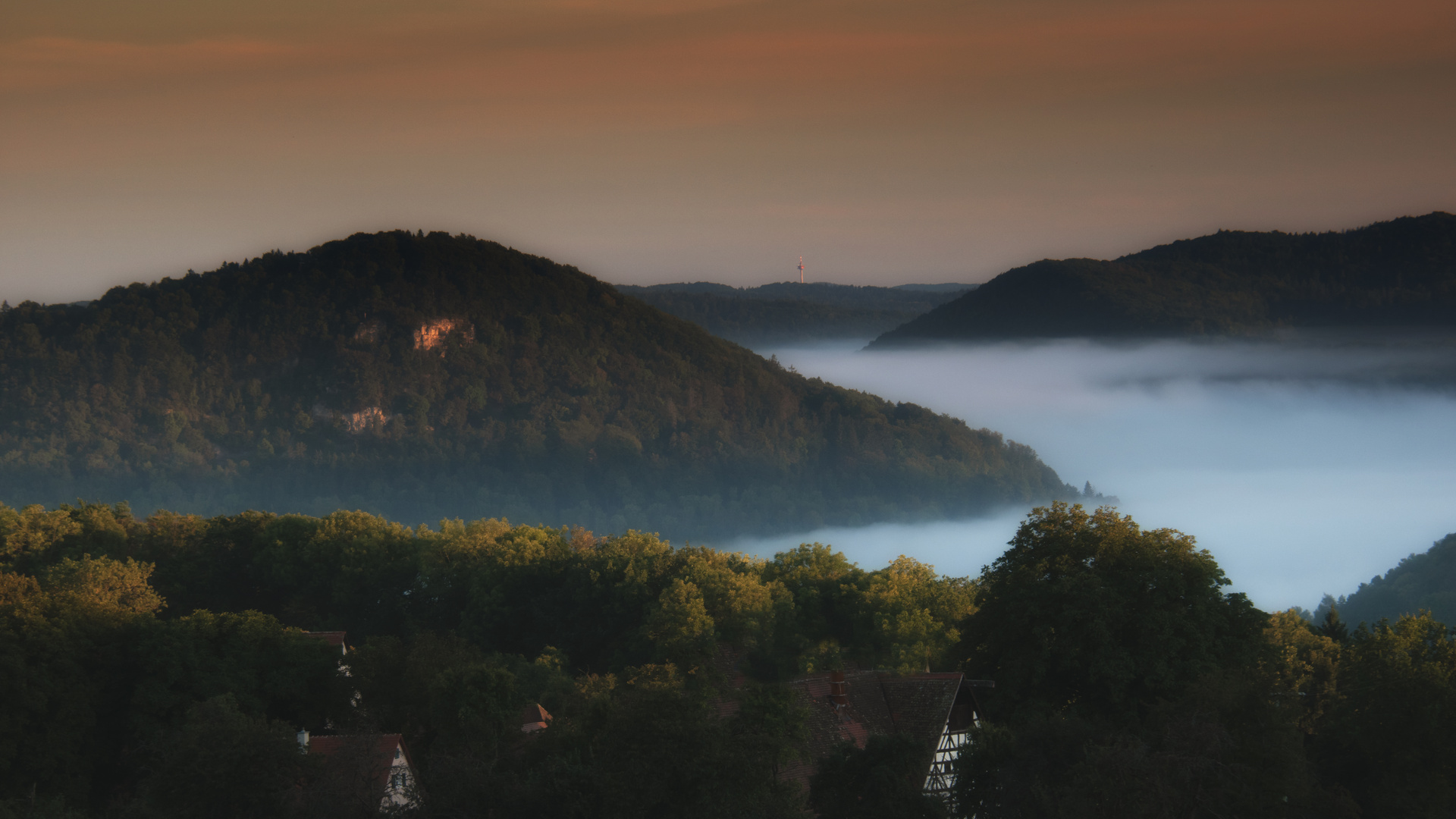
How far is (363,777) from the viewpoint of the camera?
2641 centimetres

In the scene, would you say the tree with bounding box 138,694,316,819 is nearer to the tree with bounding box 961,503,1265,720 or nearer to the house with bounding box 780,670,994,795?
the house with bounding box 780,670,994,795

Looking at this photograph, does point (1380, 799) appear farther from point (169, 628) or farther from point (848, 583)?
point (169, 628)

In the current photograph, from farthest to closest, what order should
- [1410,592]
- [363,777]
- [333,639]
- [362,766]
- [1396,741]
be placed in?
[1410,592] < [333,639] < [1396,741] < [362,766] < [363,777]

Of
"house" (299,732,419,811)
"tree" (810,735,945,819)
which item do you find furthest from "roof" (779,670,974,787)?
"house" (299,732,419,811)

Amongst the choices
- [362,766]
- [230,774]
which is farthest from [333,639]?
[230,774]

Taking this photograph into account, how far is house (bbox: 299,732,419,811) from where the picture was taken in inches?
986

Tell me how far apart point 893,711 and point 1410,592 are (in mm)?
131115

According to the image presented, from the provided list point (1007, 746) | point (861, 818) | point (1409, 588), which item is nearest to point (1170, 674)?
point (1007, 746)

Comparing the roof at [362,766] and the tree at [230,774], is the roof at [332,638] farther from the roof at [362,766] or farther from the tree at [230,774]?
the tree at [230,774]

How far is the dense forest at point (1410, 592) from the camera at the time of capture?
13075 centimetres

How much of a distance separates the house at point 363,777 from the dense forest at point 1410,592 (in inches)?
4572

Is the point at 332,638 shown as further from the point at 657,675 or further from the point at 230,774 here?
the point at 230,774

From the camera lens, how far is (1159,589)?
3516 centimetres

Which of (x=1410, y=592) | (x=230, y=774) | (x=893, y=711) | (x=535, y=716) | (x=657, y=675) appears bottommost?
(x=1410, y=592)
